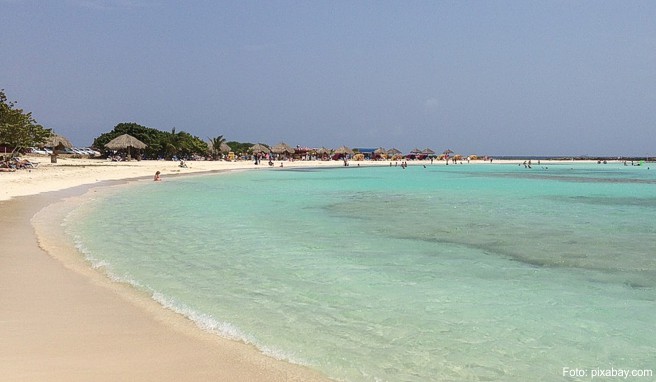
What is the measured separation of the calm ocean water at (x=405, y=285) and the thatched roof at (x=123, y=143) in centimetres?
3144

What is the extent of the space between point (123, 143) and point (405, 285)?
128 feet

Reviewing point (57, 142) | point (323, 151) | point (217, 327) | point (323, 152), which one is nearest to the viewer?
point (217, 327)

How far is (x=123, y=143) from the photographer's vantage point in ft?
131

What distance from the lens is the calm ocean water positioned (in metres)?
3.31

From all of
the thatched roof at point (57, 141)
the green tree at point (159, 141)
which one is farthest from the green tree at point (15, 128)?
the green tree at point (159, 141)

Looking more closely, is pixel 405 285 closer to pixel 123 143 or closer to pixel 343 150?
pixel 123 143

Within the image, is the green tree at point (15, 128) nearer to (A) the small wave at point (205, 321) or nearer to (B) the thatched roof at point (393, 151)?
(A) the small wave at point (205, 321)

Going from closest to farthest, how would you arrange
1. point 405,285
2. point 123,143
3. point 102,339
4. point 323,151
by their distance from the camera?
1. point 102,339
2. point 405,285
3. point 123,143
4. point 323,151

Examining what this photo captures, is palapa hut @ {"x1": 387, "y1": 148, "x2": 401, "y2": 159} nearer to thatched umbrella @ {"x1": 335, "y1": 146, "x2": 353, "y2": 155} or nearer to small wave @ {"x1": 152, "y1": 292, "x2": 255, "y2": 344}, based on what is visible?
thatched umbrella @ {"x1": 335, "y1": 146, "x2": 353, "y2": 155}

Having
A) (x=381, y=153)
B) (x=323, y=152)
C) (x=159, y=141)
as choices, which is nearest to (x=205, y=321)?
(x=159, y=141)

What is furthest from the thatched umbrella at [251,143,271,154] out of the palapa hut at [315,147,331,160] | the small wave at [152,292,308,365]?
the small wave at [152,292,308,365]

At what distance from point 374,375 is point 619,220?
10169 mm

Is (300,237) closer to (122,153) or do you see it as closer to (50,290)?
(50,290)

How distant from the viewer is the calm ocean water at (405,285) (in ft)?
10.8
